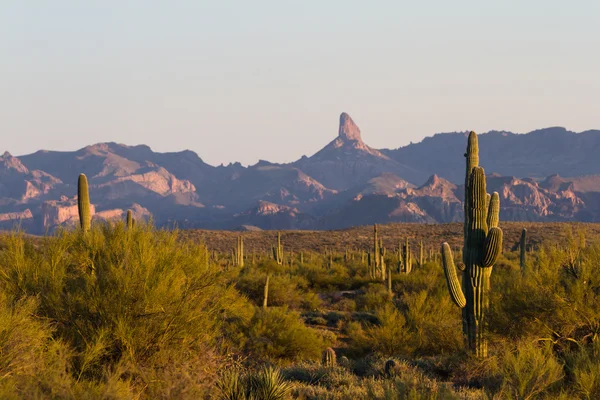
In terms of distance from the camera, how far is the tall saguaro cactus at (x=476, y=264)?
1374 centimetres

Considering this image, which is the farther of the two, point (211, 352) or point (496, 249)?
point (496, 249)

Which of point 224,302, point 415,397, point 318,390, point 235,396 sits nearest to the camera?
point 415,397

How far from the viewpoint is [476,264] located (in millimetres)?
14242

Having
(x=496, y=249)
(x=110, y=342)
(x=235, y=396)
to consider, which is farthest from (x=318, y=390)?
(x=496, y=249)

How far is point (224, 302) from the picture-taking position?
Answer: 1216 cm

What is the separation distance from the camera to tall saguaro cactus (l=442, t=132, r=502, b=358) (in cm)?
1374

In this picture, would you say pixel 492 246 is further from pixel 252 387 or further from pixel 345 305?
pixel 345 305

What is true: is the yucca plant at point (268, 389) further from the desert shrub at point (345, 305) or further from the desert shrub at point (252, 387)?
the desert shrub at point (345, 305)

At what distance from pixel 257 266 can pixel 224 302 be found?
25200mm

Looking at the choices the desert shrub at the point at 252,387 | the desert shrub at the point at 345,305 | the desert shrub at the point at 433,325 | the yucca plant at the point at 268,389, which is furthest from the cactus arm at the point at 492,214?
the desert shrub at the point at 345,305

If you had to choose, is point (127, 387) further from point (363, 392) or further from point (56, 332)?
point (363, 392)

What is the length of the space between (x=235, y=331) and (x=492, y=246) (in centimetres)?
681

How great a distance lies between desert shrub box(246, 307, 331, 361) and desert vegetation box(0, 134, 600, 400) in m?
0.04

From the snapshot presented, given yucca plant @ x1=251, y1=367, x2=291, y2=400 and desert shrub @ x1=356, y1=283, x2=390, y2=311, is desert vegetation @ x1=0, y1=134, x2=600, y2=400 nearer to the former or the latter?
yucca plant @ x1=251, y1=367, x2=291, y2=400
